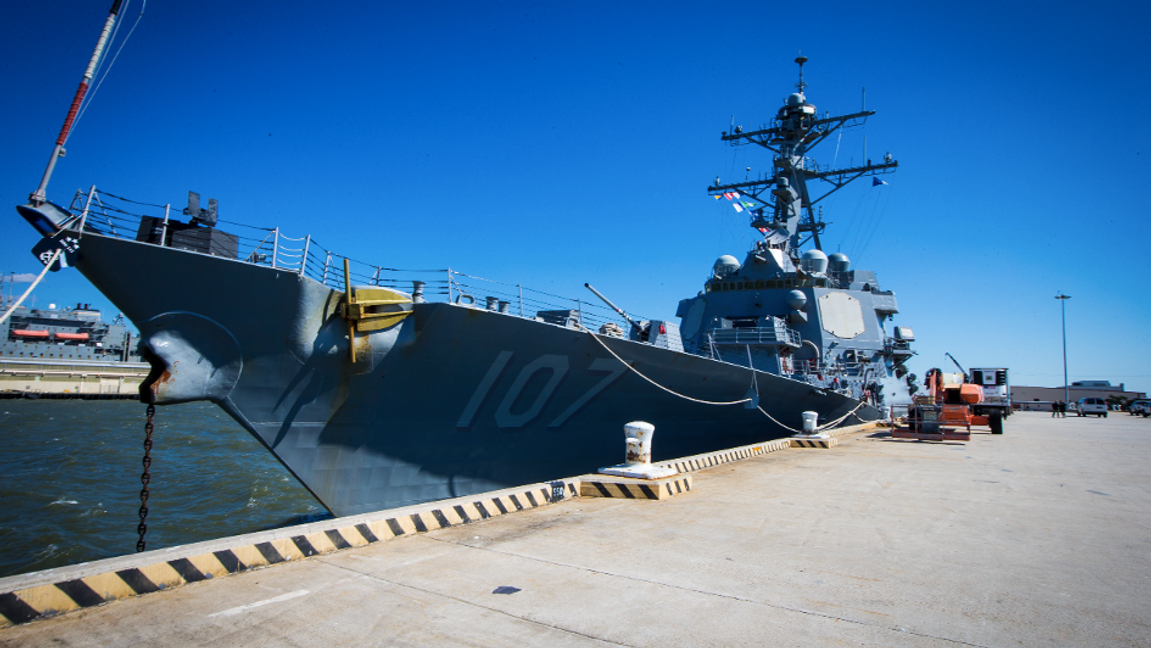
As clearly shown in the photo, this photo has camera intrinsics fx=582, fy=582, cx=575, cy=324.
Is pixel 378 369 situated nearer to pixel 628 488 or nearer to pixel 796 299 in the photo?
pixel 628 488

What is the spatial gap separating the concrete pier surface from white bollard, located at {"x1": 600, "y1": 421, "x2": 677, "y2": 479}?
0.46 metres

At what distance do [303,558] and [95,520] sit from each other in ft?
26.5

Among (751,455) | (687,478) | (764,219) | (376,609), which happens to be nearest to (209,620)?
(376,609)

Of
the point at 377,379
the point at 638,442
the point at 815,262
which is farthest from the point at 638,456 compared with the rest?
the point at 815,262

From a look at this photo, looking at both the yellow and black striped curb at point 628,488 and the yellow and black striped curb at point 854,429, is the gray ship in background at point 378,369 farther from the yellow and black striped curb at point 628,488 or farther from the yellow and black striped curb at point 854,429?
the yellow and black striped curb at point 854,429

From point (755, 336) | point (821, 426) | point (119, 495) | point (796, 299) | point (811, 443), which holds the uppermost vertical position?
point (796, 299)

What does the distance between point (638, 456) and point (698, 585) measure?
300 centimetres

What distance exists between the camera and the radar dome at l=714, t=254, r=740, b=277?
645 inches

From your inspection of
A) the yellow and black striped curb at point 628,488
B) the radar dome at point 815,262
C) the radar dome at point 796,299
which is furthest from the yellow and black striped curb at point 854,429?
the yellow and black striped curb at point 628,488

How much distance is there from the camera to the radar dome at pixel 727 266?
1638cm

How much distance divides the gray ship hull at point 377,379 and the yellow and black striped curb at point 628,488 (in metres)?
1.99

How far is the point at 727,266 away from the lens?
16.4 m

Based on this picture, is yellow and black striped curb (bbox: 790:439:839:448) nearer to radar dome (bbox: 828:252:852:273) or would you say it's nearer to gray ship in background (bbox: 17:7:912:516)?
gray ship in background (bbox: 17:7:912:516)

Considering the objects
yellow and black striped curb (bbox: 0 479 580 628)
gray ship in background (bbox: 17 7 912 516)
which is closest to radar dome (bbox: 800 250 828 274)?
gray ship in background (bbox: 17 7 912 516)
